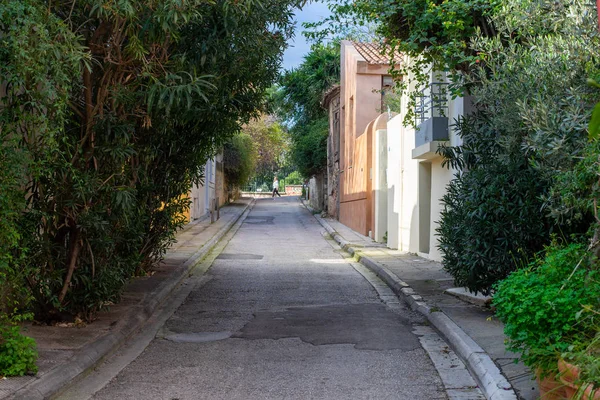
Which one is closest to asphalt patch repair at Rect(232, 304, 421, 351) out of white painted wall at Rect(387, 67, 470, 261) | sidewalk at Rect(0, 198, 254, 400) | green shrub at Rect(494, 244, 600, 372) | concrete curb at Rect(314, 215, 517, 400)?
concrete curb at Rect(314, 215, 517, 400)

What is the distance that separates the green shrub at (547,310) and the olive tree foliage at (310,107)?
3344 cm

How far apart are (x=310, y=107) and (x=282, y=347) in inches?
1389

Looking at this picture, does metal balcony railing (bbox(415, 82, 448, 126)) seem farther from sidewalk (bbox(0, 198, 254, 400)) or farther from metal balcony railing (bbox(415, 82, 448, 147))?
sidewalk (bbox(0, 198, 254, 400))

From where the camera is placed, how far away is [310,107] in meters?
42.4

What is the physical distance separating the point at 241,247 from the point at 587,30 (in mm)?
15881

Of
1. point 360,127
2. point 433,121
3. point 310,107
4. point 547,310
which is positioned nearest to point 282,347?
point 547,310

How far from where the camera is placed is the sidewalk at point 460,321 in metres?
5.96

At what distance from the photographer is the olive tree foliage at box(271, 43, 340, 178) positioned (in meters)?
39.7

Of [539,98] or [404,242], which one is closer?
[539,98]

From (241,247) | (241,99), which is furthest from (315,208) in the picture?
(241,99)

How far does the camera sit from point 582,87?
6.58 meters

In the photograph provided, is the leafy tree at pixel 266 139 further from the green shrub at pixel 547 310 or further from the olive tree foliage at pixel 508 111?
the green shrub at pixel 547 310

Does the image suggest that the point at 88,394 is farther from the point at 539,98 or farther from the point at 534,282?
the point at 539,98

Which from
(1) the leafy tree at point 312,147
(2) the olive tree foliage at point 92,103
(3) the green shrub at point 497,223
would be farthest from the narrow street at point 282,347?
(1) the leafy tree at point 312,147
